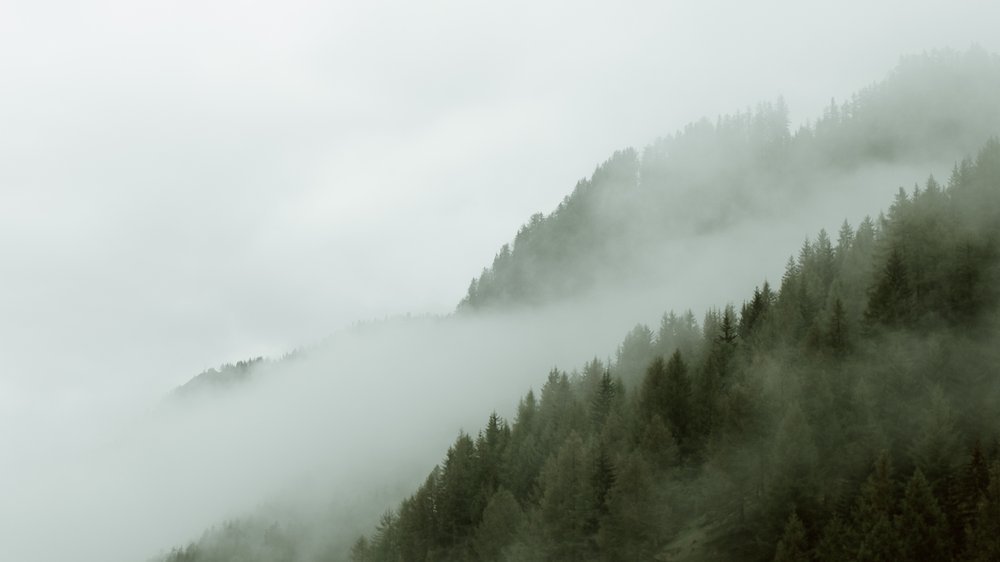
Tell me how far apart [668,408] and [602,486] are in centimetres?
1172

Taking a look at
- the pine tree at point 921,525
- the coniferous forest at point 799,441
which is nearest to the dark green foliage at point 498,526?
the coniferous forest at point 799,441

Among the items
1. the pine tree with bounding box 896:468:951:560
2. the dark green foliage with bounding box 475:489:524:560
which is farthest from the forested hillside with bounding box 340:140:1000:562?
the dark green foliage with bounding box 475:489:524:560

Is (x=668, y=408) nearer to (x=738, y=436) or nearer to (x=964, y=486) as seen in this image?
(x=738, y=436)

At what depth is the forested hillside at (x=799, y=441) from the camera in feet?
216

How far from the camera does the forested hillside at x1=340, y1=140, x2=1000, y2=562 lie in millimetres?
65688

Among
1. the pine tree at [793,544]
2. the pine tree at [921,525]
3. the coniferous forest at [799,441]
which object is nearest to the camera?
the pine tree at [921,525]

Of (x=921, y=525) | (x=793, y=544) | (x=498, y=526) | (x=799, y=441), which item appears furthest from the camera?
(x=498, y=526)

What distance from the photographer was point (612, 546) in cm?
7906

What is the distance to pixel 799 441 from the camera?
73.3 meters

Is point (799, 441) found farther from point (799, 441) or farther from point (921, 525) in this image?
point (921, 525)

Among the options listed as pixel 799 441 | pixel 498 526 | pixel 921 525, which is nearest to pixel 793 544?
pixel 921 525

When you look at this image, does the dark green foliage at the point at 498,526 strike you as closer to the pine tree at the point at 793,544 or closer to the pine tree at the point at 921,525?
the pine tree at the point at 793,544

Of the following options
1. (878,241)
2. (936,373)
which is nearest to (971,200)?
(878,241)

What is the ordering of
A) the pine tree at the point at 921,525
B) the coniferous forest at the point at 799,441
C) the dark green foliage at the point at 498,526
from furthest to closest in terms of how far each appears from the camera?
1. the dark green foliage at the point at 498,526
2. the coniferous forest at the point at 799,441
3. the pine tree at the point at 921,525
